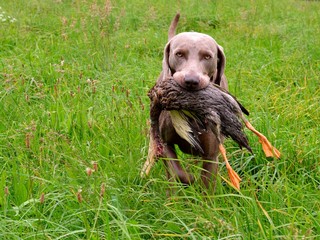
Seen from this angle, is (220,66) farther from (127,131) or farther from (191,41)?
(127,131)

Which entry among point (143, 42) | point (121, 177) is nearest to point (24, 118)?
point (121, 177)

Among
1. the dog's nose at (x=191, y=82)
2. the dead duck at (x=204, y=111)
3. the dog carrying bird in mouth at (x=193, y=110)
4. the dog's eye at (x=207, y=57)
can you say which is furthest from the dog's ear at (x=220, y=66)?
the dog's nose at (x=191, y=82)

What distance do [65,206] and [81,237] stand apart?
0.72 ft

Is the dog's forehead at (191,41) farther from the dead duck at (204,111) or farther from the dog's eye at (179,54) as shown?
the dead duck at (204,111)

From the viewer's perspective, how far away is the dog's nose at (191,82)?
2.60 metres

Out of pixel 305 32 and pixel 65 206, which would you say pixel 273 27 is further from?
pixel 65 206

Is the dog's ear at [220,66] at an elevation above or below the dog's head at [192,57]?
below

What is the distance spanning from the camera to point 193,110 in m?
2.62

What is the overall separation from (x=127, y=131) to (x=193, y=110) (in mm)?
735

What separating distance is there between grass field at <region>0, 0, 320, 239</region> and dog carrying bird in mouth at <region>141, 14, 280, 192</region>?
0.14 metres

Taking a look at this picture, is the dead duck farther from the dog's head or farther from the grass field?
the grass field

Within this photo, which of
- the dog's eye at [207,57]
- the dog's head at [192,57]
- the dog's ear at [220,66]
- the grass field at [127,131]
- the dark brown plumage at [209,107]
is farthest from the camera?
the dog's ear at [220,66]

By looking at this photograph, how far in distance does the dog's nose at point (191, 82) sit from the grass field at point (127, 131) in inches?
18.8

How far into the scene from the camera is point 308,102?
4.15m
